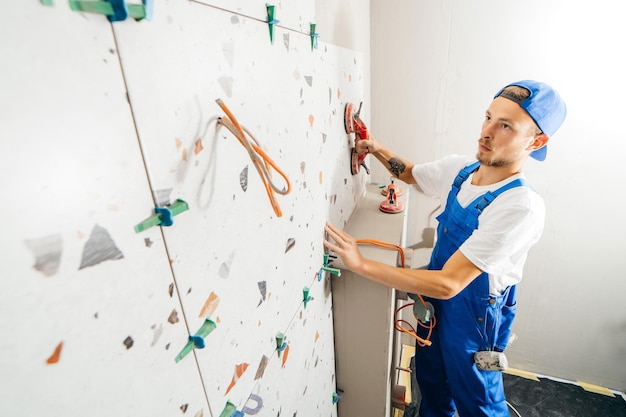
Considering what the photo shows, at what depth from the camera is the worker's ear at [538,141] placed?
1.04 metres

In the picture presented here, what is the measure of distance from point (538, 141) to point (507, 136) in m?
0.14

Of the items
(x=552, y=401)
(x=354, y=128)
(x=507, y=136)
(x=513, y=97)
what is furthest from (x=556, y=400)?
(x=354, y=128)

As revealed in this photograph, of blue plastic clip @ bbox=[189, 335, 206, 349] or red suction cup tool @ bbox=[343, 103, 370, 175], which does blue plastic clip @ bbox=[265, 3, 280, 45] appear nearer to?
blue plastic clip @ bbox=[189, 335, 206, 349]

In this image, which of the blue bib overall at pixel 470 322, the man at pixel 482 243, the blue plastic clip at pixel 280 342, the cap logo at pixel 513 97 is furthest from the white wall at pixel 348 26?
the blue plastic clip at pixel 280 342

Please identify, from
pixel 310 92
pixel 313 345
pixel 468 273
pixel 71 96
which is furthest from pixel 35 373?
pixel 468 273

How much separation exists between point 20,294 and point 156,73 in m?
0.25

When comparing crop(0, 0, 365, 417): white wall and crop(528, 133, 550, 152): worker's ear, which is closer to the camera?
crop(0, 0, 365, 417): white wall

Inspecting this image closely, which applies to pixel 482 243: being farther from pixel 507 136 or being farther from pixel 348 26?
pixel 348 26

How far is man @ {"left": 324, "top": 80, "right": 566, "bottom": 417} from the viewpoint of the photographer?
976 mm

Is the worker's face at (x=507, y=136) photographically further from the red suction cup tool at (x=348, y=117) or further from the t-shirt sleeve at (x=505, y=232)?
the red suction cup tool at (x=348, y=117)

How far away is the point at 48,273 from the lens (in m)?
0.25

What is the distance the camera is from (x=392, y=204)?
59.0 inches

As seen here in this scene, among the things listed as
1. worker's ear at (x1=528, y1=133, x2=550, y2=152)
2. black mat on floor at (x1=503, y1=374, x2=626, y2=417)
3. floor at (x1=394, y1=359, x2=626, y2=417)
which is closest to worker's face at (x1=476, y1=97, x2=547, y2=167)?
worker's ear at (x1=528, y1=133, x2=550, y2=152)

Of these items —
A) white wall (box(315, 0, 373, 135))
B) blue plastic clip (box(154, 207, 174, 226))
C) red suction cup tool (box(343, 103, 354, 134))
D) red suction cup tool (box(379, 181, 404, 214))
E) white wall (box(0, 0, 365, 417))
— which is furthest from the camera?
red suction cup tool (box(379, 181, 404, 214))
